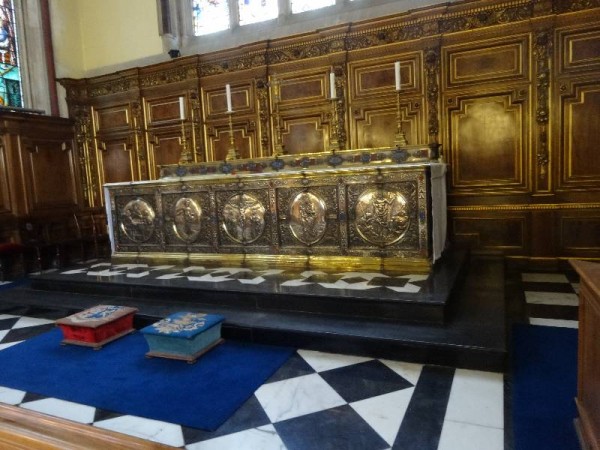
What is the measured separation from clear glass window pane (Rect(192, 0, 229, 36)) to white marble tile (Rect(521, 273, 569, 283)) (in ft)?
17.4

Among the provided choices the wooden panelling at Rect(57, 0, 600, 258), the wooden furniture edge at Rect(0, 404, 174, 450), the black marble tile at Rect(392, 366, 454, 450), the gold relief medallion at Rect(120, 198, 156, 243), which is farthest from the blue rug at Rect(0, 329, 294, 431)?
the wooden panelling at Rect(57, 0, 600, 258)

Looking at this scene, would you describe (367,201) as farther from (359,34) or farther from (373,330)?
(359,34)

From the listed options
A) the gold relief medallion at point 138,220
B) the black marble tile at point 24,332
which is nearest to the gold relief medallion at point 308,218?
the gold relief medallion at point 138,220

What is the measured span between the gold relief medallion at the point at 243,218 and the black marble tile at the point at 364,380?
6.81 feet

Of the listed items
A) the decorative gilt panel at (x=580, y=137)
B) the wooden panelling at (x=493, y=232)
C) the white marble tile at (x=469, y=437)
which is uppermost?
the decorative gilt panel at (x=580, y=137)

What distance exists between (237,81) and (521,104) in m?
3.56

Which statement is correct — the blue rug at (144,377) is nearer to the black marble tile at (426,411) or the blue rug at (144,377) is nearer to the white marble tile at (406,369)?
the white marble tile at (406,369)

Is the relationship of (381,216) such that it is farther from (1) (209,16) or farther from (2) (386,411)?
(1) (209,16)

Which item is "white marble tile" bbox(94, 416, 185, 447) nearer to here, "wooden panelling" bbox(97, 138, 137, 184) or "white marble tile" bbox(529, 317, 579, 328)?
"white marble tile" bbox(529, 317, 579, 328)

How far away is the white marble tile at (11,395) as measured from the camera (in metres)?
2.20

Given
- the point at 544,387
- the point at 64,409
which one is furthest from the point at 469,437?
the point at 64,409

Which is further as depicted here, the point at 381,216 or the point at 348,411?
the point at 381,216

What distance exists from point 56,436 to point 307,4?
6106mm

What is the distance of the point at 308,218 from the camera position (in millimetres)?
3988
